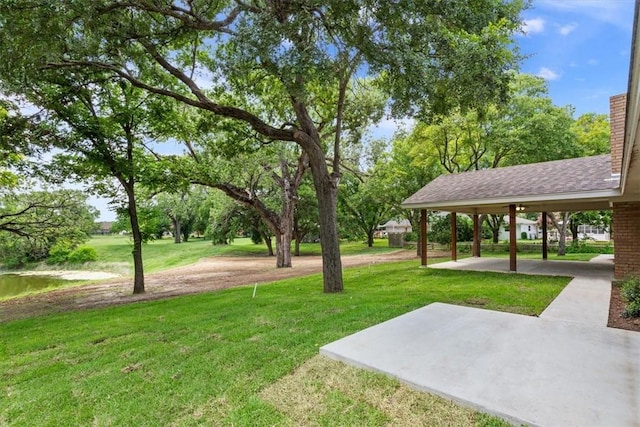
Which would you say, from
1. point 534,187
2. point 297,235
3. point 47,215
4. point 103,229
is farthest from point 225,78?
point 103,229

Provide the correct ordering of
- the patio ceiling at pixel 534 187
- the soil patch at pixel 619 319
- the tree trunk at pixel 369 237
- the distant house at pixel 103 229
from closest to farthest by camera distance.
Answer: the soil patch at pixel 619 319, the patio ceiling at pixel 534 187, the distant house at pixel 103 229, the tree trunk at pixel 369 237

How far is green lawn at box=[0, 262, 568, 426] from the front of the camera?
2973mm

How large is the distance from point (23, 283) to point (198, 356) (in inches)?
819

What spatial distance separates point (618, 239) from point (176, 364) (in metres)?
10.6

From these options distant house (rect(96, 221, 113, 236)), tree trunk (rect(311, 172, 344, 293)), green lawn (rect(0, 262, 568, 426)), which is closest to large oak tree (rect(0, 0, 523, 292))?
tree trunk (rect(311, 172, 344, 293))

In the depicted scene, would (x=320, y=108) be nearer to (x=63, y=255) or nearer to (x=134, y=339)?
(x=134, y=339)

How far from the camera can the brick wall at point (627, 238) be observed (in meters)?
8.65

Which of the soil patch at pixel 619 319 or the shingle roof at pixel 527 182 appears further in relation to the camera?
the shingle roof at pixel 527 182

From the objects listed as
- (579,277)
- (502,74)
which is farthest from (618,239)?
(502,74)

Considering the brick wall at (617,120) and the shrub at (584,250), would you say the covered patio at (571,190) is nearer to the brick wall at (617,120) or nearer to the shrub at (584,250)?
the brick wall at (617,120)

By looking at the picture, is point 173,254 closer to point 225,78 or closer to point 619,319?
point 225,78

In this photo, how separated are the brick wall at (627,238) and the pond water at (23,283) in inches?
Result: 882

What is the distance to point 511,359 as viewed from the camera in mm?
3787

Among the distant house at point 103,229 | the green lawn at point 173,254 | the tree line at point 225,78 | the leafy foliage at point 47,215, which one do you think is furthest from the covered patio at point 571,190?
the distant house at point 103,229
